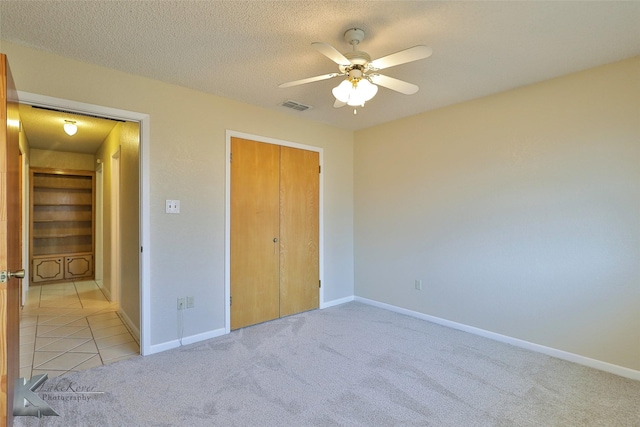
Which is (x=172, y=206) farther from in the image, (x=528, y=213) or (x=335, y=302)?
(x=528, y=213)

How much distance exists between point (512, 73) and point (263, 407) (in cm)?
319

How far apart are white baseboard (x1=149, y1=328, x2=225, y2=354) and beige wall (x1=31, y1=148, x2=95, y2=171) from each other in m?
4.84

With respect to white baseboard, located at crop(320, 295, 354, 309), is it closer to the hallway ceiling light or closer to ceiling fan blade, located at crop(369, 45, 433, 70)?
ceiling fan blade, located at crop(369, 45, 433, 70)

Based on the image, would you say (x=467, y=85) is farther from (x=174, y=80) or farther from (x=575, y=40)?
(x=174, y=80)

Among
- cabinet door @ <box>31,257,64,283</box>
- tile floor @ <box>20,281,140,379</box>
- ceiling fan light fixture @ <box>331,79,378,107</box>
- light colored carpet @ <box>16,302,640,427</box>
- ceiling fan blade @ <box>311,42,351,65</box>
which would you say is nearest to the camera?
ceiling fan blade @ <box>311,42,351,65</box>

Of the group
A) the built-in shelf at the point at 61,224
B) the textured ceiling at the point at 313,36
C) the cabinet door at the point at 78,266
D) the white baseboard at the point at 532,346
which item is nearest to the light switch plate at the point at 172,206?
the textured ceiling at the point at 313,36

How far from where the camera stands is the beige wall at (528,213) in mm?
2406

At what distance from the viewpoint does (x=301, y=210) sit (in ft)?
12.9

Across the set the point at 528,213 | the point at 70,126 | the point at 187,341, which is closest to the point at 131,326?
the point at 187,341

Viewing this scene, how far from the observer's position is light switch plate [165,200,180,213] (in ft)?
9.39

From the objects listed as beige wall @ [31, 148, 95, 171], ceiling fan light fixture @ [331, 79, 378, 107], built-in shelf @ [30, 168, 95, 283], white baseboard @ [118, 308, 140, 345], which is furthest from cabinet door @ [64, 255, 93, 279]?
ceiling fan light fixture @ [331, 79, 378, 107]

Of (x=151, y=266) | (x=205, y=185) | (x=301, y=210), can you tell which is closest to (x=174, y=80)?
(x=205, y=185)

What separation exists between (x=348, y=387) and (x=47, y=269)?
601 centimetres

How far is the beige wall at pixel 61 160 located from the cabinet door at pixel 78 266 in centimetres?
169
